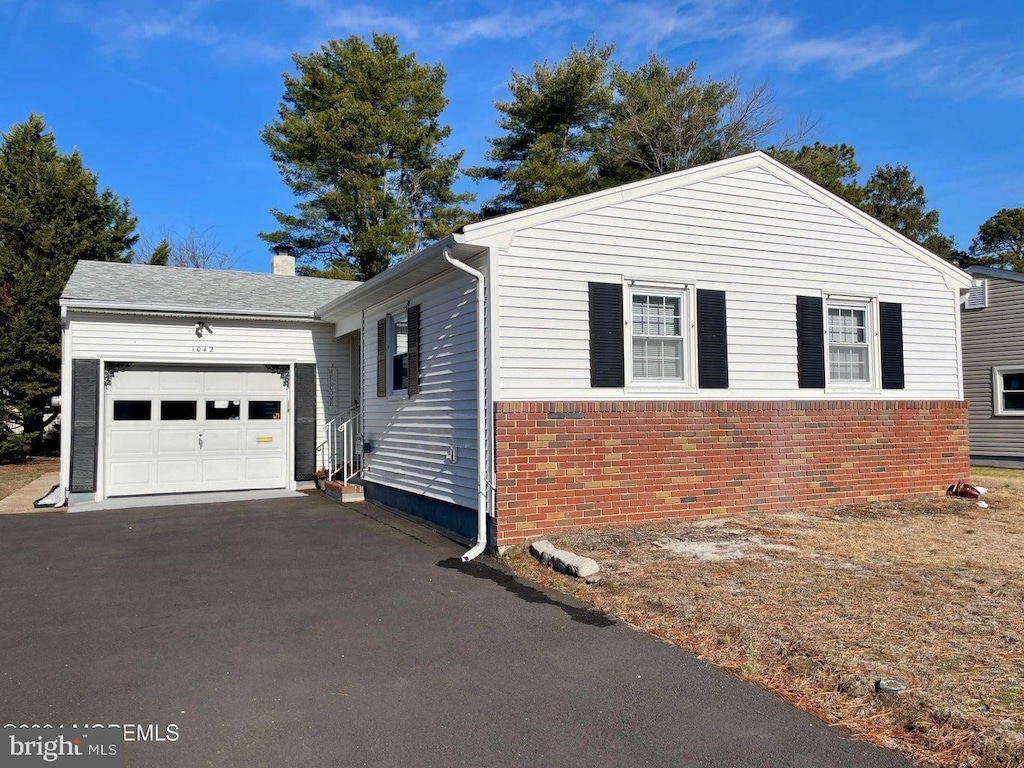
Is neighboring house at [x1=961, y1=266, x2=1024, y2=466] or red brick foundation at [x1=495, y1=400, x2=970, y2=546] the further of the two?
neighboring house at [x1=961, y1=266, x2=1024, y2=466]

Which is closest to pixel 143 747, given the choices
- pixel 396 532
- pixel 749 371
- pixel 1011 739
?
pixel 1011 739

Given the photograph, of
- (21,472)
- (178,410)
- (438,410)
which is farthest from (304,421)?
(21,472)

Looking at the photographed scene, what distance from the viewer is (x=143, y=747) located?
11.1 feet

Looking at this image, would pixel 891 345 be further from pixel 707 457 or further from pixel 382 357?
pixel 382 357

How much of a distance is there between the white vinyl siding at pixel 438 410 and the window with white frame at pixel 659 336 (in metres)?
2.00

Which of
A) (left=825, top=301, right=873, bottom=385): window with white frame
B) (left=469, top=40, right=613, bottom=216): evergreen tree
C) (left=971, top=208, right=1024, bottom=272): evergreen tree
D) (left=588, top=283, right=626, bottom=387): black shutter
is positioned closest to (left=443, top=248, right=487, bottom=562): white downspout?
(left=588, top=283, right=626, bottom=387): black shutter

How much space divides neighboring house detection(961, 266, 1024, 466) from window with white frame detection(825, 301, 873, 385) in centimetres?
1012

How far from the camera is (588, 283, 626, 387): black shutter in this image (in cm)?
822

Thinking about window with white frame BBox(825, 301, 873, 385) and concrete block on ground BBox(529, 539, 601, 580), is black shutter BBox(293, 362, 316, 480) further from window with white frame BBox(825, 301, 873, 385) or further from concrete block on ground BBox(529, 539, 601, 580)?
window with white frame BBox(825, 301, 873, 385)

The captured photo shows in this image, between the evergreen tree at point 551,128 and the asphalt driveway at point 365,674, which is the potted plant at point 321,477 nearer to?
the asphalt driveway at point 365,674

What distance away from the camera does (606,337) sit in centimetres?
827

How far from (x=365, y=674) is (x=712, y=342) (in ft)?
20.1

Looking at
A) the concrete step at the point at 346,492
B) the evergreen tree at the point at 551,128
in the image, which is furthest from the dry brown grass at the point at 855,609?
the evergreen tree at the point at 551,128

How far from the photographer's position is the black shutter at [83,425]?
37.9 ft
